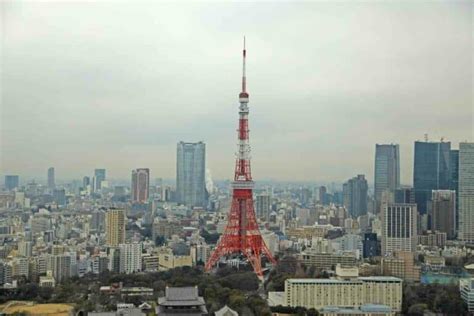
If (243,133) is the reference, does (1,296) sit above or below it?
below

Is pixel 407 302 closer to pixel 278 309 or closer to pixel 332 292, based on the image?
pixel 332 292

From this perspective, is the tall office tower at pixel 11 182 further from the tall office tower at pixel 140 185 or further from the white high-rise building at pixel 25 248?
the tall office tower at pixel 140 185

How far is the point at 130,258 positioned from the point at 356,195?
2496 millimetres

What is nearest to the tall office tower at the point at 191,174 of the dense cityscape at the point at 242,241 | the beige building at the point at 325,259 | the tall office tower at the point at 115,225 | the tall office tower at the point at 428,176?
the dense cityscape at the point at 242,241

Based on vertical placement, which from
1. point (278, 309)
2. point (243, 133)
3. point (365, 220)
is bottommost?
point (278, 309)

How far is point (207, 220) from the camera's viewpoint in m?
7.66

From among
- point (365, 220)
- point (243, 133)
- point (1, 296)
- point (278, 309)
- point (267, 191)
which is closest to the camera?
point (1, 296)

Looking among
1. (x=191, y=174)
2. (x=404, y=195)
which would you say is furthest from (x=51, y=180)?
(x=404, y=195)

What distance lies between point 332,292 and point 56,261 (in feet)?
8.42

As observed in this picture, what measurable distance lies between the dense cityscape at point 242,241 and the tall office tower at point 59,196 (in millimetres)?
24

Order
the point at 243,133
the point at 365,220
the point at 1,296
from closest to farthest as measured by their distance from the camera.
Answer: the point at 1,296
the point at 243,133
the point at 365,220

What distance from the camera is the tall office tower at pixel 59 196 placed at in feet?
20.6

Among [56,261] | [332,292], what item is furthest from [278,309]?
[56,261]

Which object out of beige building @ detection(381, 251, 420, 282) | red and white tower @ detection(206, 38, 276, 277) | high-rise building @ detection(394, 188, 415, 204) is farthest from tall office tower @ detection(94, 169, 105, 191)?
high-rise building @ detection(394, 188, 415, 204)
